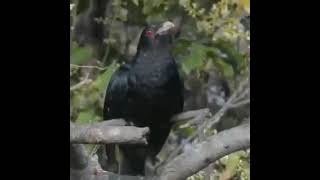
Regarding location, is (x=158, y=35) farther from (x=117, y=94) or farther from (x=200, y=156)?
(x=200, y=156)

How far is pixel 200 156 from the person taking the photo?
101 centimetres

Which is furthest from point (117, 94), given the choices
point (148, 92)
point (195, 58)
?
point (195, 58)

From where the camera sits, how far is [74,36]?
1.01m

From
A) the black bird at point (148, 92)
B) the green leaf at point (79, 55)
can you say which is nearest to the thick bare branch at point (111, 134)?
the black bird at point (148, 92)

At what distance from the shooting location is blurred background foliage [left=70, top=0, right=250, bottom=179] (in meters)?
1.01

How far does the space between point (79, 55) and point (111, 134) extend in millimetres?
158

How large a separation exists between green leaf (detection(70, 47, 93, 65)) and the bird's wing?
6 centimetres

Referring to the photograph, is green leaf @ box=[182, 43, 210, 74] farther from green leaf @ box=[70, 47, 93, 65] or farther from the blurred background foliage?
green leaf @ box=[70, 47, 93, 65]

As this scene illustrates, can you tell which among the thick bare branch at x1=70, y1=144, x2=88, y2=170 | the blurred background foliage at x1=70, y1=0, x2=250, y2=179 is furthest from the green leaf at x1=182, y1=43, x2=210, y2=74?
the thick bare branch at x1=70, y1=144, x2=88, y2=170

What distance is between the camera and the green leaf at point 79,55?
3.27ft

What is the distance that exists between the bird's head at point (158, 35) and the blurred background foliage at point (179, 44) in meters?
0.01
